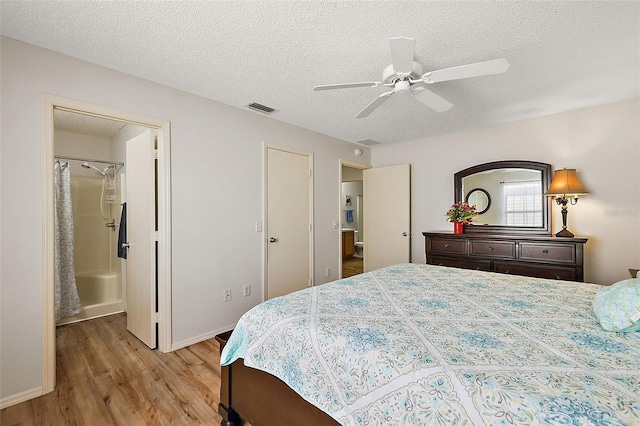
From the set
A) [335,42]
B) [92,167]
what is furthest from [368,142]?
[92,167]

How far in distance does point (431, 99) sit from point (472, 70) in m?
0.44

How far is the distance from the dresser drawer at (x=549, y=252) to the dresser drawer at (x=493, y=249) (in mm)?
89

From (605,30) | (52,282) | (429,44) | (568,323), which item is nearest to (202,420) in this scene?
(52,282)

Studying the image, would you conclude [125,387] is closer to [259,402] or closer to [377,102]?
[259,402]

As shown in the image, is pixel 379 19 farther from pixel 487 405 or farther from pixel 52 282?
pixel 52 282

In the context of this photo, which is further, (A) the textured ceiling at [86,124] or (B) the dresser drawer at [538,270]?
(A) the textured ceiling at [86,124]

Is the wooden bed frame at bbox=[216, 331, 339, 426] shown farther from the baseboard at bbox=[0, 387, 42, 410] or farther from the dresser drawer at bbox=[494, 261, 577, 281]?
the dresser drawer at bbox=[494, 261, 577, 281]

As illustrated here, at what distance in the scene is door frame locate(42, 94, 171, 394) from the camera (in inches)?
77.2

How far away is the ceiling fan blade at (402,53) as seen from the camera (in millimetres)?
1488

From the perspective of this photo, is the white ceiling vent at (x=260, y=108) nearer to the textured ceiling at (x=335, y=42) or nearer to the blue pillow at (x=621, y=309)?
the textured ceiling at (x=335, y=42)

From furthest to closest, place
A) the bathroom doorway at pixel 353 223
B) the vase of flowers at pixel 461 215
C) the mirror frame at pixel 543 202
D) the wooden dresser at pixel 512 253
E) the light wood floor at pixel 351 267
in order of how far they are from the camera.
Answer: the bathroom doorway at pixel 353 223
the light wood floor at pixel 351 267
the vase of flowers at pixel 461 215
the mirror frame at pixel 543 202
the wooden dresser at pixel 512 253

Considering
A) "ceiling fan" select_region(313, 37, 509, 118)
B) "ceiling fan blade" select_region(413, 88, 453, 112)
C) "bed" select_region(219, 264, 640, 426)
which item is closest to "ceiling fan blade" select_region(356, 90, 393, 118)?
"ceiling fan" select_region(313, 37, 509, 118)

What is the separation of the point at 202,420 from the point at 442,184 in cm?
375

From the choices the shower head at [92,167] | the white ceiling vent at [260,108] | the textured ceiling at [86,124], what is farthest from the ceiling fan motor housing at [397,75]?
the shower head at [92,167]
